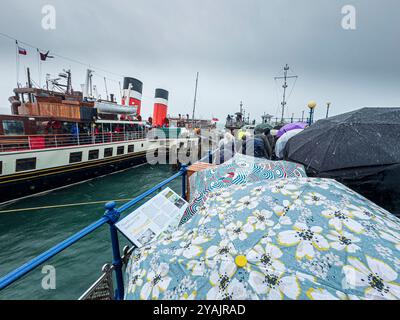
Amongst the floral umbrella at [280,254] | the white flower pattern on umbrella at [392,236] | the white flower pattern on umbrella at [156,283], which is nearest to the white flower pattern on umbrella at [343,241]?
the floral umbrella at [280,254]

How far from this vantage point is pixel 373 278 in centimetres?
107

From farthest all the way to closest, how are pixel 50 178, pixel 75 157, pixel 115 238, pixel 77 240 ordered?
1. pixel 75 157
2. pixel 50 178
3. pixel 115 238
4. pixel 77 240

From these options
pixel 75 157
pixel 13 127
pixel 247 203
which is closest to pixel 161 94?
pixel 75 157

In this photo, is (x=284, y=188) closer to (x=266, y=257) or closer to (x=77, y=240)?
(x=266, y=257)

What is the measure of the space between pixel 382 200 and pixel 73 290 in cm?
705

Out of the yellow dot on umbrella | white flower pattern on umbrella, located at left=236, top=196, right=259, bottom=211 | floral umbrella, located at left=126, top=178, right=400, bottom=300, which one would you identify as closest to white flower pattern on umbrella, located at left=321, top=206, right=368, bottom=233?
floral umbrella, located at left=126, top=178, right=400, bottom=300

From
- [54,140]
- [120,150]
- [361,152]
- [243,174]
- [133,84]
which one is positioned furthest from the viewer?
[133,84]

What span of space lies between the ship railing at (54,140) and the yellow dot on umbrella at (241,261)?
39.7 ft

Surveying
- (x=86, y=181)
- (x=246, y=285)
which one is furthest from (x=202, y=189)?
(x=86, y=181)

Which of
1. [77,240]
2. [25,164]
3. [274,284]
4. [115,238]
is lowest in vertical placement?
[25,164]

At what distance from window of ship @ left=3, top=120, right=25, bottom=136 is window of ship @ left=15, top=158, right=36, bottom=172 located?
1.70 meters

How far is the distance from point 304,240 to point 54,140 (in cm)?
1409

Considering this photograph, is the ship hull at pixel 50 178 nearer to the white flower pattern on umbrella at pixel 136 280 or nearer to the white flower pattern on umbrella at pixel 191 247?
the white flower pattern on umbrella at pixel 136 280
